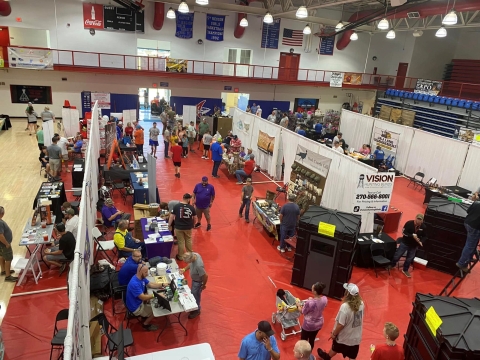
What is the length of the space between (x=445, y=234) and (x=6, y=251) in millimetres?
10407

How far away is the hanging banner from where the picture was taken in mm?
23188

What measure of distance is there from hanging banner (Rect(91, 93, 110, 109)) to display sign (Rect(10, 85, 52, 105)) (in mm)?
2645

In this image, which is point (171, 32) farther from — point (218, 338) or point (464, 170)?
point (218, 338)

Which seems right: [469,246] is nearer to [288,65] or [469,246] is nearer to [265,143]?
[265,143]

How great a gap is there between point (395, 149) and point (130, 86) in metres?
17.1

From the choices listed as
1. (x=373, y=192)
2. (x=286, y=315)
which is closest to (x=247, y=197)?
(x=373, y=192)

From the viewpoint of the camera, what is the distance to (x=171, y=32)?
968 inches

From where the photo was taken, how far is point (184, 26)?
24656 millimetres

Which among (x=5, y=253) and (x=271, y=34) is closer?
(x=5, y=253)

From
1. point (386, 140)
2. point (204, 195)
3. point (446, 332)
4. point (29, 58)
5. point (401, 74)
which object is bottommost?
point (204, 195)

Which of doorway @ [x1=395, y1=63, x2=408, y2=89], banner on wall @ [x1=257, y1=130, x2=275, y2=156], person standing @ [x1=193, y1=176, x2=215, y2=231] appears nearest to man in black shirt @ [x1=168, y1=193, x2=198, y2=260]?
person standing @ [x1=193, y1=176, x2=215, y2=231]

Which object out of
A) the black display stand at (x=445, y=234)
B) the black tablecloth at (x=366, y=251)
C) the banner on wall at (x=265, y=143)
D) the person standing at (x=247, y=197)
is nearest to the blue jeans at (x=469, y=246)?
the black display stand at (x=445, y=234)

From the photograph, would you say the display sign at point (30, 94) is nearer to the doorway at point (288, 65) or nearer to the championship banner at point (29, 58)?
the championship banner at point (29, 58)

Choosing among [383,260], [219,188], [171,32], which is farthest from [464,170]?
[171,32]
